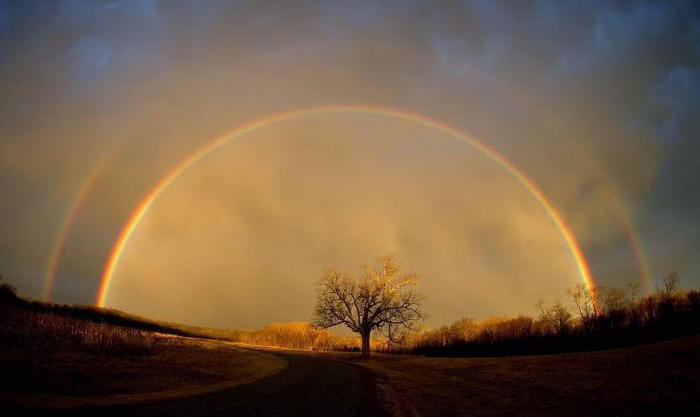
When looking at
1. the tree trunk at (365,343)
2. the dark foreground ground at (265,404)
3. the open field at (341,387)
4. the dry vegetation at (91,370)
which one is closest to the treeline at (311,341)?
the tree trunk at (365,343)

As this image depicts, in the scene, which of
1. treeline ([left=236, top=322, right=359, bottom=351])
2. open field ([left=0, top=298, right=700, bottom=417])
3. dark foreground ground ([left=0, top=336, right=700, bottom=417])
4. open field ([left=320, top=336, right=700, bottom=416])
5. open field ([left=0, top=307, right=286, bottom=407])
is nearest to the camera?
dark foreground ground ([left=0, top=336, right=700, bottom=417])

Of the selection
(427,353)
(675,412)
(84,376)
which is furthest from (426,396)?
(427,353)

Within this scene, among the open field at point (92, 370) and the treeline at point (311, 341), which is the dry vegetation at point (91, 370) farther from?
the treeline at point (311, 341)

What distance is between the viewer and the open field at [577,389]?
1514 centimetres

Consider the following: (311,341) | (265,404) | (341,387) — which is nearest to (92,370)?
(265,404)

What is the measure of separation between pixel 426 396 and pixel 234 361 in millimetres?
21824

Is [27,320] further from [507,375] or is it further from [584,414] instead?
[584,414]

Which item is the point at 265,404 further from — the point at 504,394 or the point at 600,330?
the point at 600,330

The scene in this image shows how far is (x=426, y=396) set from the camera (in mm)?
20875

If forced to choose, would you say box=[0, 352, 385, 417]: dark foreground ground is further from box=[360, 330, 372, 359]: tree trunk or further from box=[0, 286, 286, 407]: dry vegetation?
box=[360, 330, 372, 359]: tree trunk

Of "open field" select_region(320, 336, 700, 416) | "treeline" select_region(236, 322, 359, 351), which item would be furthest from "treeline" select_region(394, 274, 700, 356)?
"treeline" select_region(236, 322, 359, 351)

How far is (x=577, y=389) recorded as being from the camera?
18719mm

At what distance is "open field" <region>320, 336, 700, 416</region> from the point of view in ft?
49.7

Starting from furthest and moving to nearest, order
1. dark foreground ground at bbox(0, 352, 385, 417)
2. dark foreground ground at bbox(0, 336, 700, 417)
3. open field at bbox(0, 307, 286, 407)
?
open field at bbox(0, 307, 286, 407)
dark foreground ground at bbox(0, 336, 700, 417)
dark foreground ground at bbox(0, 352, 385, 417)
